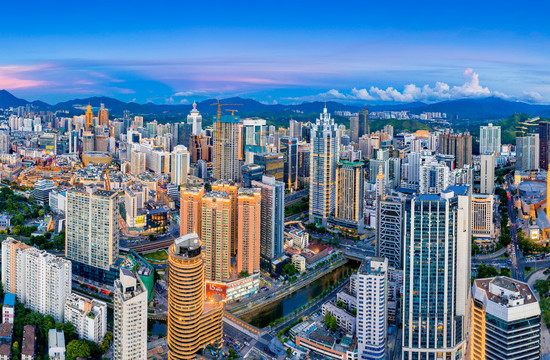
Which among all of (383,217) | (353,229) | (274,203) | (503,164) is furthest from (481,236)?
(503,164)

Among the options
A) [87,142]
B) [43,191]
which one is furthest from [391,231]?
[87,142]

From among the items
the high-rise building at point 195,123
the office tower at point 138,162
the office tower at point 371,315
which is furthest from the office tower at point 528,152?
the office tower at point 371,315

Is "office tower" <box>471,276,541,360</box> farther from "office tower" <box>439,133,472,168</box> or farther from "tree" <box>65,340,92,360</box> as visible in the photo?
"office tower" <box>439,133,472,168</box>

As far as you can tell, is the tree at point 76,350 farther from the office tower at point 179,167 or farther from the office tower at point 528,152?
the office tower at point 528,152

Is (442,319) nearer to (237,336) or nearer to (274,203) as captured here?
(237,336)

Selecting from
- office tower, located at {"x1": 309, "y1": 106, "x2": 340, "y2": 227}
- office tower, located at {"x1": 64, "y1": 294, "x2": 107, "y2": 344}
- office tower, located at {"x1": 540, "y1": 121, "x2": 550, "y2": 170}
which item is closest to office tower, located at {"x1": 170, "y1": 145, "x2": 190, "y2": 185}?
office tower, located at {"x1": 309, "y1": 106, "x2": 340, "y2": 227}
